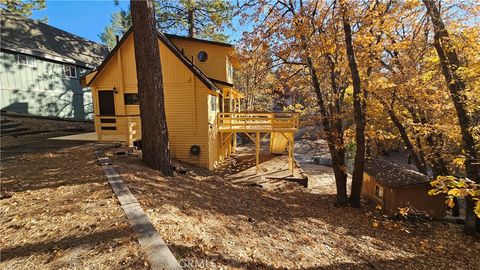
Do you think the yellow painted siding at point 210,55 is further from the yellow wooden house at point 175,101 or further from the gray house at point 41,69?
the gray house at point 41,69

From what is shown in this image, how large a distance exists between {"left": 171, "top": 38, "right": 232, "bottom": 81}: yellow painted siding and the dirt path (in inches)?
429

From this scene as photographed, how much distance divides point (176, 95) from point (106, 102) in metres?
4.12

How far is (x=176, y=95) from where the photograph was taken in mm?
12906

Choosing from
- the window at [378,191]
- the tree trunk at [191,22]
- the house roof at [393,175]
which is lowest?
the window at [378,191]

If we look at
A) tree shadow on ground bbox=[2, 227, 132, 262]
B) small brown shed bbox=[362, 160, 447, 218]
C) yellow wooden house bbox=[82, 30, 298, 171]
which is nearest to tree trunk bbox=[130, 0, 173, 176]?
tree shadow on ground bbox=[2, 227, 132, 262]

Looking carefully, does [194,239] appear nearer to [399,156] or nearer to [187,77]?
[187,77]

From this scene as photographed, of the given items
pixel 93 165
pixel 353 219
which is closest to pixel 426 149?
pixel 353 219

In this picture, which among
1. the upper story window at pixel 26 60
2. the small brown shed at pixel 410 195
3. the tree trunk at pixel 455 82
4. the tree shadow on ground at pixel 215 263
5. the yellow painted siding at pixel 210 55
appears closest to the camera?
the tree shadow on ground at pixel 215 263

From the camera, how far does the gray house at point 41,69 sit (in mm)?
16109

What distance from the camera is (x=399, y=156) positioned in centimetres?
3127

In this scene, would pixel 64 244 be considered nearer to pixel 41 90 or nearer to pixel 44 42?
pixel 41 90

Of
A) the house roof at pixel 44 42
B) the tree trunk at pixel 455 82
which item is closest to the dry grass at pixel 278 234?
the tree trunk at pixel 455 82

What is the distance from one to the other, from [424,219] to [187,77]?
12.4 meters

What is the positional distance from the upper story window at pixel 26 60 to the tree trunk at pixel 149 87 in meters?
15.1
